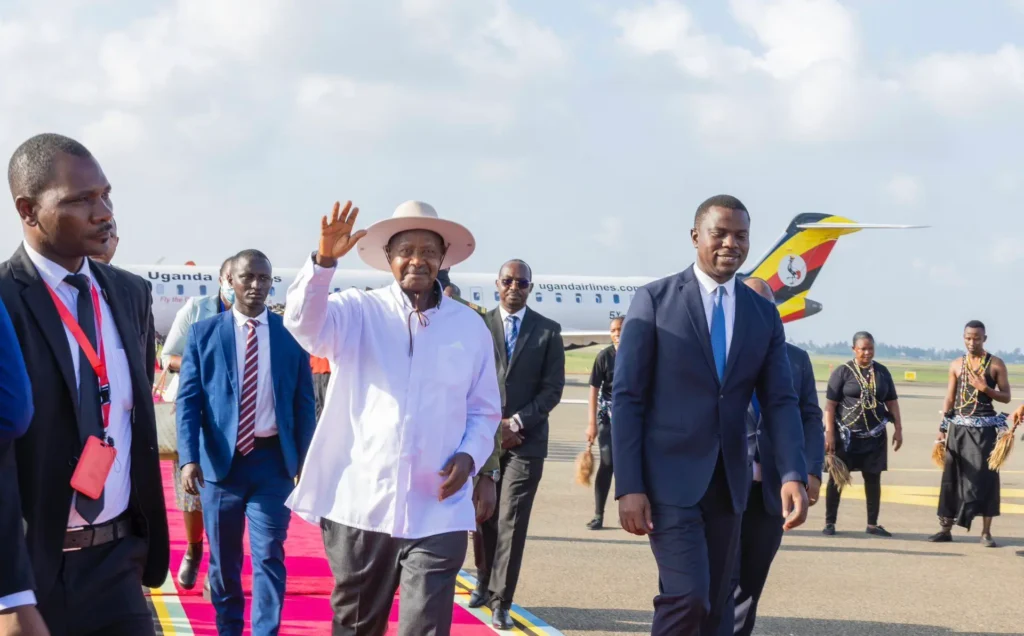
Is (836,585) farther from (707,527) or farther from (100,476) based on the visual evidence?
(100,476)

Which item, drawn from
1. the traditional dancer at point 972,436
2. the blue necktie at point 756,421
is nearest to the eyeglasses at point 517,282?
the blue necktie at point 756,421

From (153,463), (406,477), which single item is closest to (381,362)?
(406,477)

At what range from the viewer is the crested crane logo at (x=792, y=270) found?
40062 millimetres

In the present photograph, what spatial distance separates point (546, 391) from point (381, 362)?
10.6ft

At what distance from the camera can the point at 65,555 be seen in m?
3.33

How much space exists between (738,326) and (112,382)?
2.70 metres

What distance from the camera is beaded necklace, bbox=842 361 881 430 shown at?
11.2 m

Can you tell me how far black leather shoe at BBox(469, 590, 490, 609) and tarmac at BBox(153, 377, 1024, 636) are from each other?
0.26 meters

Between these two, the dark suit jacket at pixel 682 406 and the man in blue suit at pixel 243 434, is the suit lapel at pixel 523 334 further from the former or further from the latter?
the dark suit jacket at pixel 682 406

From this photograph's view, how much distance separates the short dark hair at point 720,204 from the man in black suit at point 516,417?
2.25 meters

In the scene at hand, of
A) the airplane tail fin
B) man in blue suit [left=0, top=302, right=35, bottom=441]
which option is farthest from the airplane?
man in blue suit [left=0, top=302, right=35, bottom=441]

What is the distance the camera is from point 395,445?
4426 mm

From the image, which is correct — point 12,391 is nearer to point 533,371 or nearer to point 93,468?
point 93,468

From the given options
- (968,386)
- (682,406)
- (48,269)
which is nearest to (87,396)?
(48,269)
